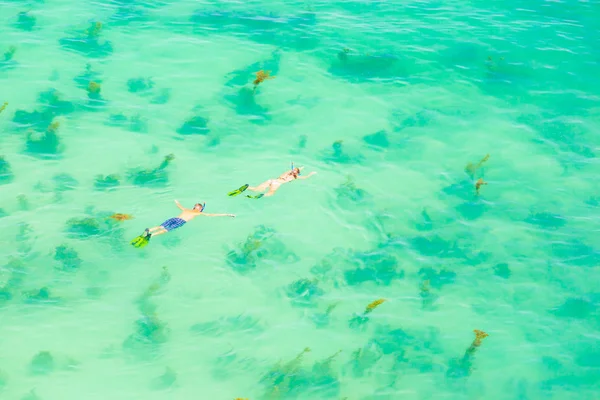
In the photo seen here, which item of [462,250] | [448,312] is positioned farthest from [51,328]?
[462,250]

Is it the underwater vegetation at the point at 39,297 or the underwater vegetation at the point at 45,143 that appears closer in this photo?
the underwater vegetation at the point at 39,297

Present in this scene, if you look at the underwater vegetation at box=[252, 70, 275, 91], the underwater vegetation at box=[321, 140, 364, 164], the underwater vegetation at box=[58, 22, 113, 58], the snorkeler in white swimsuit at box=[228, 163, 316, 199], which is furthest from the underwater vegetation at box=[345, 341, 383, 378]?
the underwater vegetation at box=[58, 22, 113, 58]

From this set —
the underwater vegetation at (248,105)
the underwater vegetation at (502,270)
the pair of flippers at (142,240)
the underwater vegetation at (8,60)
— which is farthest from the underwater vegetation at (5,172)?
the underwater vegetation at (502,270)

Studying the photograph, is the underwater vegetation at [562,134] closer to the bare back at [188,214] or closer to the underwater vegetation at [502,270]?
the underwater vegetation at [502,270]

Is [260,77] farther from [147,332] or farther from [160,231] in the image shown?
[147,332]

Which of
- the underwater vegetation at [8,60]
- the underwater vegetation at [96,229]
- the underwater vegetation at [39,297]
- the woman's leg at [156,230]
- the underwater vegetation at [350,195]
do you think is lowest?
the underwater vegetation at [39,297]

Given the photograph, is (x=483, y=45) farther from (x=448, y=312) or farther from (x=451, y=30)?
(x=448, y=312)

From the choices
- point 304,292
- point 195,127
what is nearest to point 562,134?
point 304,292
